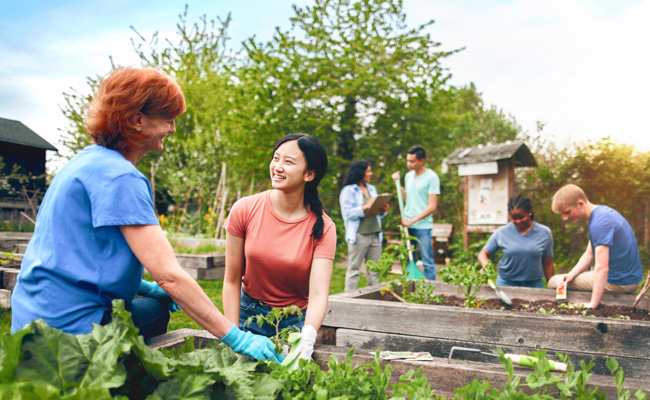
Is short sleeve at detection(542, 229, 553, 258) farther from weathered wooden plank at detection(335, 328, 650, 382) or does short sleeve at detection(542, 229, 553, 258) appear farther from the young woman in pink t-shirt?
the young woman in pink t-shirt

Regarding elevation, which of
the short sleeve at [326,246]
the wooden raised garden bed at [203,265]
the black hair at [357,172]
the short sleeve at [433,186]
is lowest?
the wooden raised garden bed at [203,265]

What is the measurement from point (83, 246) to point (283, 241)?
0.99m

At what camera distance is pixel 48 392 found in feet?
2.70

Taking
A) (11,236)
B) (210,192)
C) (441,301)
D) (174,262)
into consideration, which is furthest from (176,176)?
(174,262)

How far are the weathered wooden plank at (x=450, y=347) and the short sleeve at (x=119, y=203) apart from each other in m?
1.78

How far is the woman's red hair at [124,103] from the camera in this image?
1.51 meters

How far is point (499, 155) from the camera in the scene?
8.00 metres

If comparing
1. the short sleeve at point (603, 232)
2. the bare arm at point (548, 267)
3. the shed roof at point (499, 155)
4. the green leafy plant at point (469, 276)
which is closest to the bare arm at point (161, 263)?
the green leafy plant at point (469, 276)

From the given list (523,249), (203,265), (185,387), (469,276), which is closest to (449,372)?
(185,387)

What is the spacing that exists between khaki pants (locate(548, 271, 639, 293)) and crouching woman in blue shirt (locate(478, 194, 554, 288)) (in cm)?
21

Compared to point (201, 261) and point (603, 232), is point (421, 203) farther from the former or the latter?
point (201, 261)

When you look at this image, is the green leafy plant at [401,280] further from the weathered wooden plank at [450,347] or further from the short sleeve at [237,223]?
the short sleeve at [237,223]

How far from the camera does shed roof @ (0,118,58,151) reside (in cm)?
1932

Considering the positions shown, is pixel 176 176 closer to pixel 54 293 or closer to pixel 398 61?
pixel 398 61
